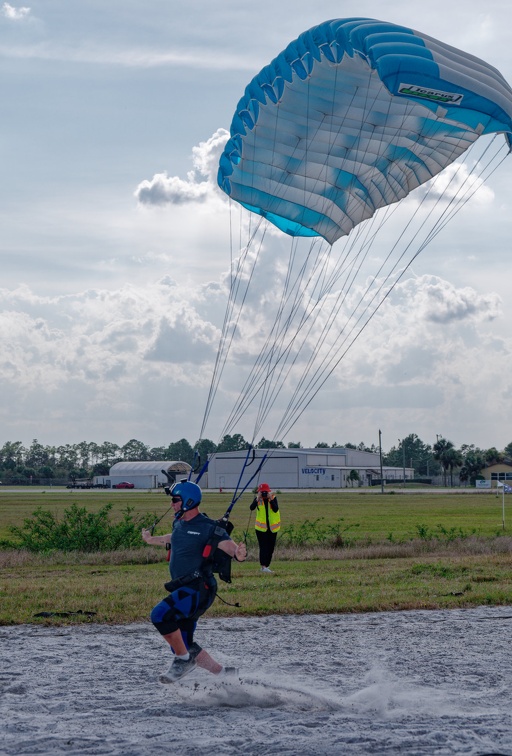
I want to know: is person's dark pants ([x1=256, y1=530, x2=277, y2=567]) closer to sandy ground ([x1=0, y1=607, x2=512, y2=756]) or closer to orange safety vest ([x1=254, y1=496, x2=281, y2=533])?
orange safety vest ([x1=254, y1=496, x2=281, y2=533])

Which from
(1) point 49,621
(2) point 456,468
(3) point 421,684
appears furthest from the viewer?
(2) point 456,468

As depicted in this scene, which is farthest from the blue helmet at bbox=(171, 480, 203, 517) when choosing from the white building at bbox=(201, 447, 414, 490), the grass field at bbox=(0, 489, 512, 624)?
the white building at bbox=(201, 447, 414, 490)

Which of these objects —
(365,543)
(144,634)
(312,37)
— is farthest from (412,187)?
(365,543)

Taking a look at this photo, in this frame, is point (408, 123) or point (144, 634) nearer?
point (144, 634)

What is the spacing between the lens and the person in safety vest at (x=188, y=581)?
746cm

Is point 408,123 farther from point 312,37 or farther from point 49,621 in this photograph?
point 49,621

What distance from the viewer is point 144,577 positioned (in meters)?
14.6

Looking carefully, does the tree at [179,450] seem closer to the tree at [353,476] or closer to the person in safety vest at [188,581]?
Answer: the tree at [353,476]

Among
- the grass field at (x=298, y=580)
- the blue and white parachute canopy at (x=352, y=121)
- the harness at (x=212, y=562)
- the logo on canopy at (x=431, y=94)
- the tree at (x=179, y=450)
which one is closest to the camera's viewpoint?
the harness at (x=212, y=562)

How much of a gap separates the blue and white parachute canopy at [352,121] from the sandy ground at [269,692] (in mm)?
6117

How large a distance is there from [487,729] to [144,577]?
9.18 meters

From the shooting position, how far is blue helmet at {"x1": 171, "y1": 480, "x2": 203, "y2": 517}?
7.90 meters

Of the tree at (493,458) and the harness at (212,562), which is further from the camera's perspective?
the tree at (493,458)

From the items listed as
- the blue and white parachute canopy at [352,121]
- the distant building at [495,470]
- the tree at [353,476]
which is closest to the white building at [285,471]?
the tree at [353,476]
